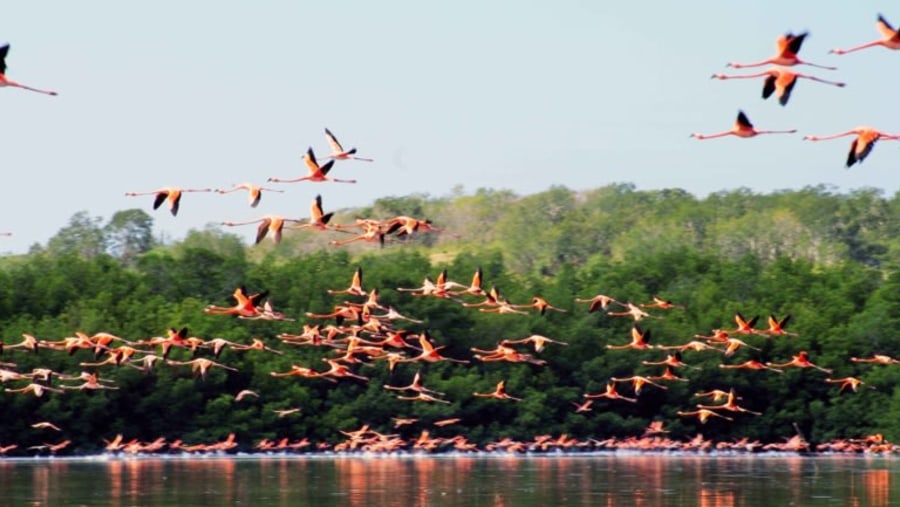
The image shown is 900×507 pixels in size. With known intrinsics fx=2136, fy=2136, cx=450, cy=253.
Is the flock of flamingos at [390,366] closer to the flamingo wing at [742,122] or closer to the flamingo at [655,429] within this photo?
the flamingo at [655,429]

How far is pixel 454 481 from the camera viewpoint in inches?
2790

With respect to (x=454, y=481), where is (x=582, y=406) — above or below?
above

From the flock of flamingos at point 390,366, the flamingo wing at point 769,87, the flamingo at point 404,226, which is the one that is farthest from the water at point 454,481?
the flamingo wing at point 769,87

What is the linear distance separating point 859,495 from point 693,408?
3249cm

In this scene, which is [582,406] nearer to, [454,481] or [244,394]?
[244,394]

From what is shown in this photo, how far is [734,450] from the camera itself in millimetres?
94625

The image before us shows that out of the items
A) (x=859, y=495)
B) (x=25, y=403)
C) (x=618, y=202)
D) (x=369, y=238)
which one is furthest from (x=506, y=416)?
(x=618, y=202)

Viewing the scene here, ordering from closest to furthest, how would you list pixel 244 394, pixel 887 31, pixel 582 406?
pixel 887 31 → pixel 244 394 → pixel 582 406

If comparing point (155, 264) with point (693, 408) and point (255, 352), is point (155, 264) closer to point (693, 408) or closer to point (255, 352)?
point (255, 352)

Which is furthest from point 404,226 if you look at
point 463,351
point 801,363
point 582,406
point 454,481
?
point 463,351

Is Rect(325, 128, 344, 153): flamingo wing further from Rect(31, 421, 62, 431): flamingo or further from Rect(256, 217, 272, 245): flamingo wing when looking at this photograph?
Rect(31, 421, 62, 431): flamingo

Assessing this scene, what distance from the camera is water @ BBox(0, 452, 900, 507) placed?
60594mm

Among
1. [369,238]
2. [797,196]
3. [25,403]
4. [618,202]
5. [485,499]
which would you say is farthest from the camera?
[618,202]

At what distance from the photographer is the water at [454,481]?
60.6 metres
